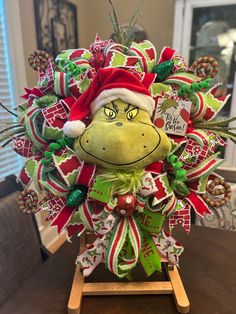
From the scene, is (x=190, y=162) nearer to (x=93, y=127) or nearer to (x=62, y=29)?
(x=93, y=127)

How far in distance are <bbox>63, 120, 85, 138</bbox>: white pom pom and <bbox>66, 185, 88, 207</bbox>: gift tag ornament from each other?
12 cm

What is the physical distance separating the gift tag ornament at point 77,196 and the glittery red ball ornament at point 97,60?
0.26 metres

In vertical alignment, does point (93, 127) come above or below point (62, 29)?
below

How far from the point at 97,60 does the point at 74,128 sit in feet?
0.57

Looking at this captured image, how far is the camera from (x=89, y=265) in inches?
25.3


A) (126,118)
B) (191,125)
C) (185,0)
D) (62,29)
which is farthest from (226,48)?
(126,118)

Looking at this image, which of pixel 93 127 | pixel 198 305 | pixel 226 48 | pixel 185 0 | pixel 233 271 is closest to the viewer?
pixel 93 127

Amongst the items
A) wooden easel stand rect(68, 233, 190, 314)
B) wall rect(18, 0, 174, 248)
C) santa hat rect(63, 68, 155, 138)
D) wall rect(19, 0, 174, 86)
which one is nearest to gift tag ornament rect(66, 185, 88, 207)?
santa hat rect(63, 68, 155, 138)

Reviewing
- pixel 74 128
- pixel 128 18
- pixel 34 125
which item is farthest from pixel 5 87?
pixel 128 18

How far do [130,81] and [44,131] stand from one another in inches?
8.1

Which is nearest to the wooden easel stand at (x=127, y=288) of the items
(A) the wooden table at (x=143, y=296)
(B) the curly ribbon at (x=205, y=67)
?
(A) the wooden table at (x=143, y=296)

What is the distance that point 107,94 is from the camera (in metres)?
0.51

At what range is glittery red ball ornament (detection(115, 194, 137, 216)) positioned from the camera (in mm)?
521

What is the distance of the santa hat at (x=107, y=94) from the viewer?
0.51 meters
